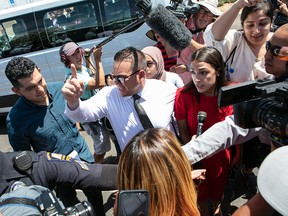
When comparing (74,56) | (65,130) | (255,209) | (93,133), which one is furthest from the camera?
(74,56)

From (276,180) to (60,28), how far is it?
521cm

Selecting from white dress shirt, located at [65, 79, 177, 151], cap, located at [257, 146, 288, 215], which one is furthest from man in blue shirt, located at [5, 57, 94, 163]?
cap, located at [257, 146, 288, 215]

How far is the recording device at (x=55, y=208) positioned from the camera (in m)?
0.96

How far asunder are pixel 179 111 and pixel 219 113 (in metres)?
0.26

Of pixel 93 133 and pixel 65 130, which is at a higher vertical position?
pixel 65 130

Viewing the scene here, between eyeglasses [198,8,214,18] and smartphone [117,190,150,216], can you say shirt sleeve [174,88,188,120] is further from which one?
eyeglasses [198,8,214,18]

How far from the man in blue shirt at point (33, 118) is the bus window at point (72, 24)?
328 centimetres

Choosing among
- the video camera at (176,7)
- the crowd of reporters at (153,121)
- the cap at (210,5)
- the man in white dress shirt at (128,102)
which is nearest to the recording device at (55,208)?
the crowd of reporters at (153,121)

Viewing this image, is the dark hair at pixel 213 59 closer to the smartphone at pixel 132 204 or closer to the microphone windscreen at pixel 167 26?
the microphone windscreen at pixel 167 26

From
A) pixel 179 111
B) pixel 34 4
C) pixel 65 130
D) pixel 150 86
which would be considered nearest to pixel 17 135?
pixel 65 130

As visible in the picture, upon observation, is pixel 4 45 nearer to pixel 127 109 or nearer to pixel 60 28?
pixel 60 28

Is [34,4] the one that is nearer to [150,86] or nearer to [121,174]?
[150,86]

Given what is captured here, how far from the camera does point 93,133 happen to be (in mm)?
2984

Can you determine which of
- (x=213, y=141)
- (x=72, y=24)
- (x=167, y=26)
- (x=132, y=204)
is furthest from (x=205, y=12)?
(x=72, y=24)
